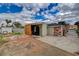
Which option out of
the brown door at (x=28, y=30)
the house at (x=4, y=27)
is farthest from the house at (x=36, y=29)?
the house at (x=4, y=27)

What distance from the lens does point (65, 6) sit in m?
2.33

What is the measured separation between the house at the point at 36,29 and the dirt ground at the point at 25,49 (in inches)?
2.8

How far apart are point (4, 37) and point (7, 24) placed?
0.49 ft

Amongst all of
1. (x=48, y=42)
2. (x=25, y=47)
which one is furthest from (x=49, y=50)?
(x=25, y=47)

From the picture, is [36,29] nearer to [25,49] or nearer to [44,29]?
[44,29]

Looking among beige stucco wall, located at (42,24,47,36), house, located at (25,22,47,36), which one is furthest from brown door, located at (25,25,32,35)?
beige stucco wall, located at (42,24,47,36)

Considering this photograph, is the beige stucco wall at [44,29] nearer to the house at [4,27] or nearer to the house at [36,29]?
the house at [36,29]

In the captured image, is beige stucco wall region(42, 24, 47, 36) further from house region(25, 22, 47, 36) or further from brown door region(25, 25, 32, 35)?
brown door region(25, 25, 32, 35)

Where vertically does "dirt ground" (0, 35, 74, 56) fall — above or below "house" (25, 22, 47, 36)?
below

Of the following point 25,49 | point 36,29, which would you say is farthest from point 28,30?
point 25,49

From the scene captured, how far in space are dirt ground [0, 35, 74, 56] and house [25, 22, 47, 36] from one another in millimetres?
71

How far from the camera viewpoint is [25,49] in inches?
92.7

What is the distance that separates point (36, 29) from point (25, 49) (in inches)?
9.9

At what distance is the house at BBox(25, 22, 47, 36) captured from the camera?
2338 millimetres
